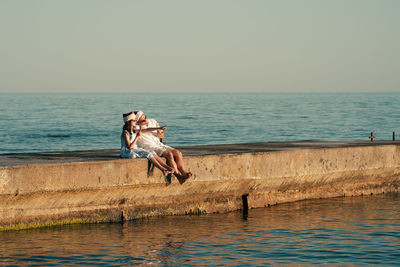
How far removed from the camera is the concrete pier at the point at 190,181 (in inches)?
390

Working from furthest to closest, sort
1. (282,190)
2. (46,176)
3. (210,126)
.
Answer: (210,126)
(282,190)
(46,176)

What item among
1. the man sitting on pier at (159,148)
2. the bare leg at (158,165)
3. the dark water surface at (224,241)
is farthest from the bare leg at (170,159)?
the dark water surface at (224,241)

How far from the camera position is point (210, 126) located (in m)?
48.9

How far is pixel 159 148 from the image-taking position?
10828 millimetres

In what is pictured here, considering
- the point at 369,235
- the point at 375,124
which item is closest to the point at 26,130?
the point at 375,124

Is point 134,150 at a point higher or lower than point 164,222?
higher

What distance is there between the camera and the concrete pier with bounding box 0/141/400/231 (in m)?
9.90

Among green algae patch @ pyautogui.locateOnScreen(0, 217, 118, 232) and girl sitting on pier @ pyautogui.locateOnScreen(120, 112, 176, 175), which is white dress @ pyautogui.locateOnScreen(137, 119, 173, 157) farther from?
green algae patch @ pyautogui.locateOnScreen(0, 217, 118, 232)

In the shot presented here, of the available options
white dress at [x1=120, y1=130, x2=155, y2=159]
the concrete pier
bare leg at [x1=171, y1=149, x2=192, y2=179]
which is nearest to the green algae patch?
the concrete pier

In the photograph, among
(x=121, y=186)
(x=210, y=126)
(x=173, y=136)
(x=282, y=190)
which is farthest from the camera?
(x=210, y=126)

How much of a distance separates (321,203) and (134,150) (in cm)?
402

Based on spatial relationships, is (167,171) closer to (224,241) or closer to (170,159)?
(170,159)

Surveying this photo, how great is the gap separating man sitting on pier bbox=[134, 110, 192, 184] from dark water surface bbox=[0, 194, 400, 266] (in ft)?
2.68

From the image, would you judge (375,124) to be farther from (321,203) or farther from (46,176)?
(46,176)
